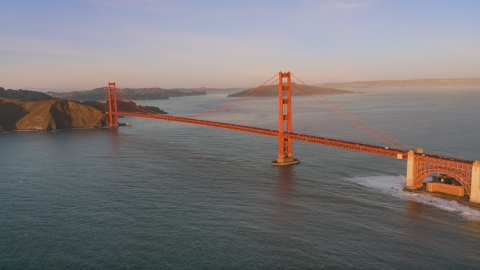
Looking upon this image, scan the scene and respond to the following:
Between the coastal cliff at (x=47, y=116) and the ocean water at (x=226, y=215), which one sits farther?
the coastal cliff at (x=47, y=116)

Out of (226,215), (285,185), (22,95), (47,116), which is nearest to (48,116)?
(47,116)

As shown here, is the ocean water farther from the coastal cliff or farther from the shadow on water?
the coastal cliff

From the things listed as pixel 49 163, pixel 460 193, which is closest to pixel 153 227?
pixel 460 193

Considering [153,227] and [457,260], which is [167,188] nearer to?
[153,227]

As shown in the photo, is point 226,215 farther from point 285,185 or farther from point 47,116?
point 47,116

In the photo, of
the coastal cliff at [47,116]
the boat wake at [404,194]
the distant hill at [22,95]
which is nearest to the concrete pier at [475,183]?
the boat wake at [404,194]

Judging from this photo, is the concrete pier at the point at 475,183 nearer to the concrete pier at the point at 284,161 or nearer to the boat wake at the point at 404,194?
the boat wake at the point at 404,194

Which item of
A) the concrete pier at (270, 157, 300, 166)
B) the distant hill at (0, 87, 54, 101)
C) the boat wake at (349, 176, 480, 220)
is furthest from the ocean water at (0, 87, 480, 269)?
the distant hill at (0, 87, 54, 101)
